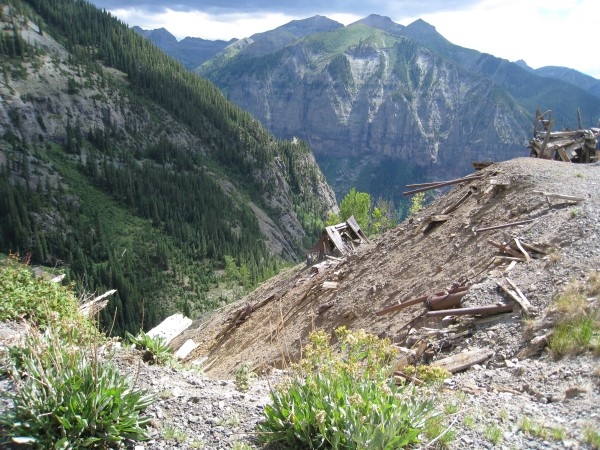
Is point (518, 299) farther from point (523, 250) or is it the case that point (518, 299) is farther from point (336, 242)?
point (336, 242)

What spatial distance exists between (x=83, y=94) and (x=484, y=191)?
519 feet

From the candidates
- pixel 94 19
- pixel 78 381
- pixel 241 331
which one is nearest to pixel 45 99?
pixel 94 19

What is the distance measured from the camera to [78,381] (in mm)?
6344

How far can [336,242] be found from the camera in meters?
24.3

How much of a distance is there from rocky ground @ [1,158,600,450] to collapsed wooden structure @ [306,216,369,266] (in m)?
2.60

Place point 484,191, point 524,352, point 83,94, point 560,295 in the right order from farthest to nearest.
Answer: point 83,94
point 484,191
point 560,295
point 524,352

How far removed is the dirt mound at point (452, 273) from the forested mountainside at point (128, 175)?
68093 mm

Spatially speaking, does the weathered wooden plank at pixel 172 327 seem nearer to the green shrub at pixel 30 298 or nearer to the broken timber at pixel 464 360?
the green shrub at pixel 30 298

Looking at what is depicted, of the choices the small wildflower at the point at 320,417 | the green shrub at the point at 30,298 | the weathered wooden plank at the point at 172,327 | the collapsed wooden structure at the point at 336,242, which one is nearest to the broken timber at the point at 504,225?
the collapsed wooden structure at the point at 336,242

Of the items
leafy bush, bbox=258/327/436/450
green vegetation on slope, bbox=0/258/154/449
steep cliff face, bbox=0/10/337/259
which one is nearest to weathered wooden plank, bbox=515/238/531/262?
leafy bush, bbox=258/327/436/450

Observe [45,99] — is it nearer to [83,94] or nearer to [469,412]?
[83,94]

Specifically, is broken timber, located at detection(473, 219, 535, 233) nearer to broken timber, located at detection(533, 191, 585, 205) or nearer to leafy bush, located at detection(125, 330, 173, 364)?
broken timber, located at detection(533, 191, 585, 205)

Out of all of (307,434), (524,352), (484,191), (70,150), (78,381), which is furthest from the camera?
(70,150)

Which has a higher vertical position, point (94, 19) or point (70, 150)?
point (94, 19)
